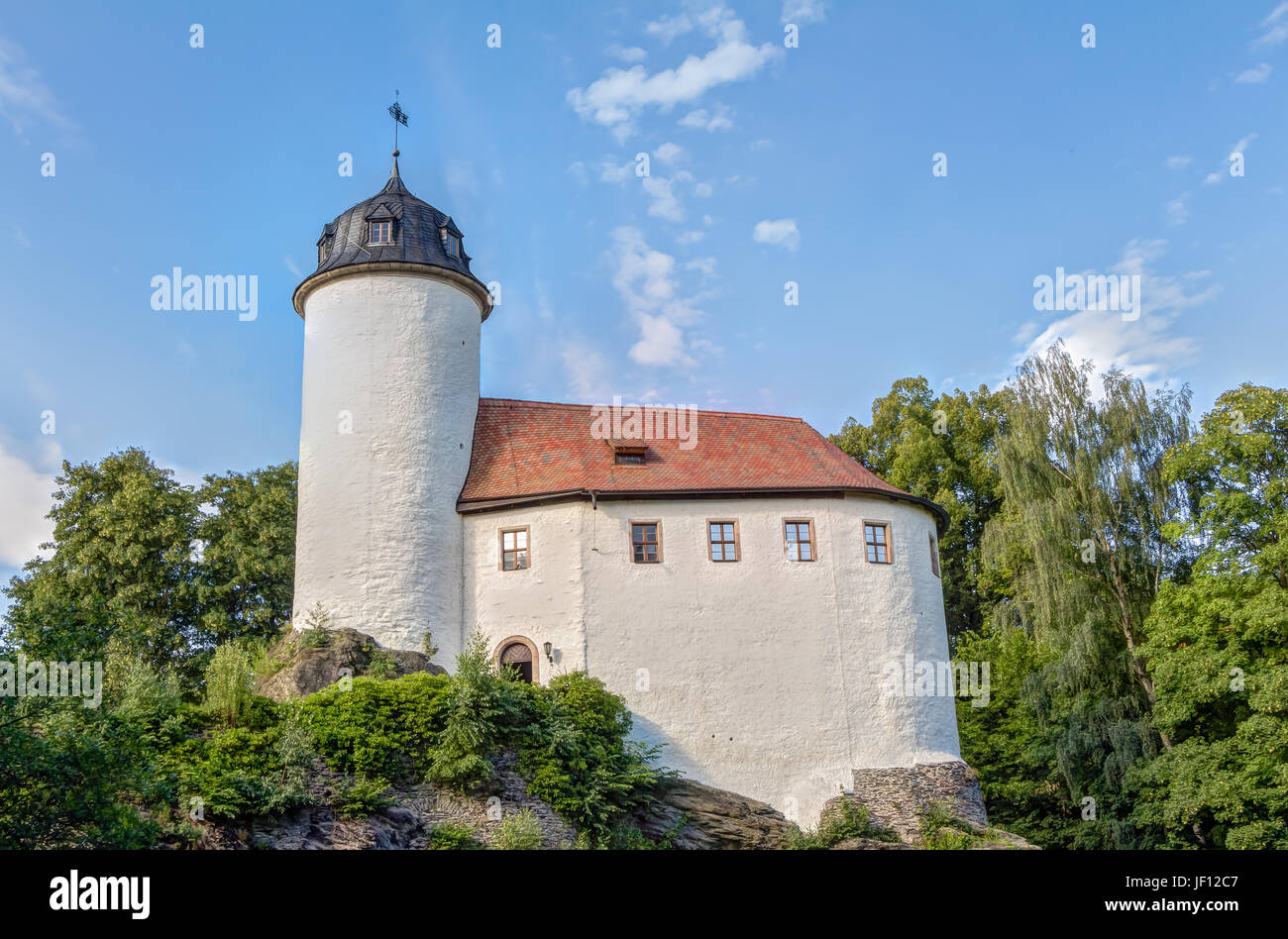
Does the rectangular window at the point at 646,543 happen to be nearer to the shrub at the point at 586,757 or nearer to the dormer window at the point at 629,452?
the dormer window at the point at 629,452

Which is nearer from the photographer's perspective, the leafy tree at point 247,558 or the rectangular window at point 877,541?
the rectangular window at point 877,541

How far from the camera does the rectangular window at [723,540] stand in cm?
2316

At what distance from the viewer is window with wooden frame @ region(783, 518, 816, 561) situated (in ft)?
76.4

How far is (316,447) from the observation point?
24.6 metres

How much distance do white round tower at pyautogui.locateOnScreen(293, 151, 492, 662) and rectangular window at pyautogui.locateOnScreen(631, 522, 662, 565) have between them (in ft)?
12.8

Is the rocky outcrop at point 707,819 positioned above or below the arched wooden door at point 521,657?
below

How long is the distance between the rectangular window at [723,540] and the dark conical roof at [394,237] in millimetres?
8229

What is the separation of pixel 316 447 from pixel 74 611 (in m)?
13.3

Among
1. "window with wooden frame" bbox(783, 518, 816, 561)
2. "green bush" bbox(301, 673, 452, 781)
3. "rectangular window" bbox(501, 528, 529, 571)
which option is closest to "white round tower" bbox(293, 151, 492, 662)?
"rectangular window" bbox(501, 528, 529, 571)

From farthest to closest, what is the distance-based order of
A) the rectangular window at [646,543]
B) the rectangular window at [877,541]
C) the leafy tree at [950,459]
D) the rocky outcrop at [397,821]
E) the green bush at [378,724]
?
the leafy tree at [950,459], the rectangular window at [877,541], the rectangular window at [646,543], the green bush at [378,724], the rocky outcrop at [397,821]

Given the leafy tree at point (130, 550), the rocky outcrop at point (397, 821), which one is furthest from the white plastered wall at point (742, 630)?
the leafy tree at point (130, 550)

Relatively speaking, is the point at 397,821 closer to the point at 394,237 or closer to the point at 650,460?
the point at 650,460
